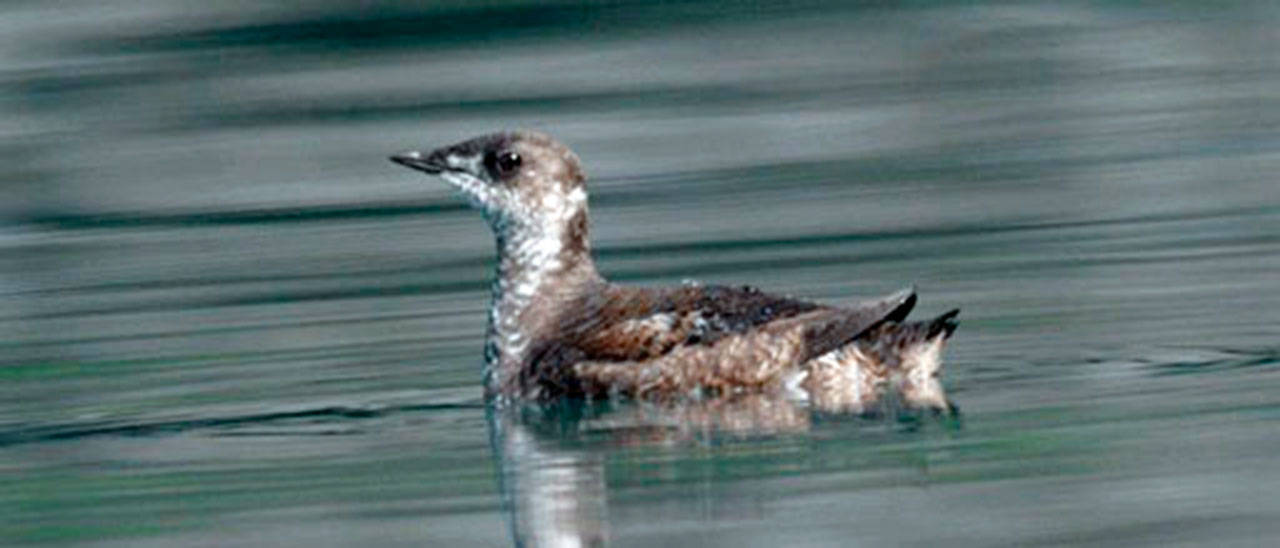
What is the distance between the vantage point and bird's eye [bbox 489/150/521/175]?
38.6ft

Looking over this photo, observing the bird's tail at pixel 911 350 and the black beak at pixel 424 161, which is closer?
the bird's tail at pixel 911 350

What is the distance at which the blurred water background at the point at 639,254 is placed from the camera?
9.51 m

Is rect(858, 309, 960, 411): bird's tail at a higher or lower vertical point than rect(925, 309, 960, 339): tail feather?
lower

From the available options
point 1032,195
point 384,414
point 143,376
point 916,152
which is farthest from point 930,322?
point 916,152

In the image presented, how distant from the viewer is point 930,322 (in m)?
11.1

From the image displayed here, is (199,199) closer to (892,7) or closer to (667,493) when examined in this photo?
(892,7)

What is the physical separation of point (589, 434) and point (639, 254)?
4250 mm

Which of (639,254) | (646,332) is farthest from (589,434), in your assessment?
(639,254)

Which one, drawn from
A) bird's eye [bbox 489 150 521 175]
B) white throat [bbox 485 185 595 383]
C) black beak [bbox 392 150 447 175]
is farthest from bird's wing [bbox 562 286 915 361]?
black beak [bbox 392 150 447 175]

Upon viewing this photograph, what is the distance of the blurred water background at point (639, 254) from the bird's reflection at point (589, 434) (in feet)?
0.09

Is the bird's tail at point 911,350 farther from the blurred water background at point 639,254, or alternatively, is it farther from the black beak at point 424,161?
the black beak at point 424,161

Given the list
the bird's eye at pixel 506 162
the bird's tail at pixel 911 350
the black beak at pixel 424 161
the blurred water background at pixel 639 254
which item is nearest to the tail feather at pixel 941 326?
the bird's tail at pixel 911 350

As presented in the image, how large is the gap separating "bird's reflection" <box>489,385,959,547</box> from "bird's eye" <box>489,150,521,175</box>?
0.84m

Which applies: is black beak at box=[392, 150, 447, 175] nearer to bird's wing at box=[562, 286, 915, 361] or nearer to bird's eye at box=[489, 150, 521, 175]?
bird's eye at box=[489, 150, 521, 175]
